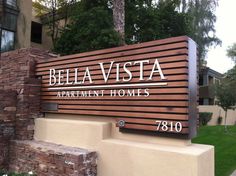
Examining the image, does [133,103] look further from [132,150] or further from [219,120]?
[219,120]

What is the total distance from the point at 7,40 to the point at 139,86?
13.5 m

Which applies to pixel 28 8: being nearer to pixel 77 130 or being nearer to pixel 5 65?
pixel 5 65

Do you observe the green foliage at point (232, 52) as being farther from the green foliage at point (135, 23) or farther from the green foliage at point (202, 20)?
the green foliage at point (135, 23)

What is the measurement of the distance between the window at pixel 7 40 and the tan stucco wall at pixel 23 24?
316mm

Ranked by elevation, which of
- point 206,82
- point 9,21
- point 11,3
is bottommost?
point 206,82

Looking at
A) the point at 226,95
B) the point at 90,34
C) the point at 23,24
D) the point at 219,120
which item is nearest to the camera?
the point at 90,34

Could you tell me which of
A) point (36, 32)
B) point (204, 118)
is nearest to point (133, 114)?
point (204, 118)

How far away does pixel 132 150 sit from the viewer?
429 cm

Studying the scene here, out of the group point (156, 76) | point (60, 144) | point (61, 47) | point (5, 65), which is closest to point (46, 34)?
point (61, 47)

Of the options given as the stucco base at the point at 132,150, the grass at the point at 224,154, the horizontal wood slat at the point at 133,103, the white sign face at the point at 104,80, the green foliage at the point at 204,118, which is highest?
the white sign face at the point at 104,80

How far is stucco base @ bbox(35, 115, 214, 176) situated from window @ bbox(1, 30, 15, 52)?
1173 cm

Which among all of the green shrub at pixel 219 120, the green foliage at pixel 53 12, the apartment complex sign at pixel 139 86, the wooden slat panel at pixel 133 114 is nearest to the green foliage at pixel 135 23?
the green foliage at pixel 53 12

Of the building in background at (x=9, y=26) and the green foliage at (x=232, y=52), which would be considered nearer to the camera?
the building in background at (x=9, y=26)

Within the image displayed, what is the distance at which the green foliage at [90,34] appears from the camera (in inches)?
407
